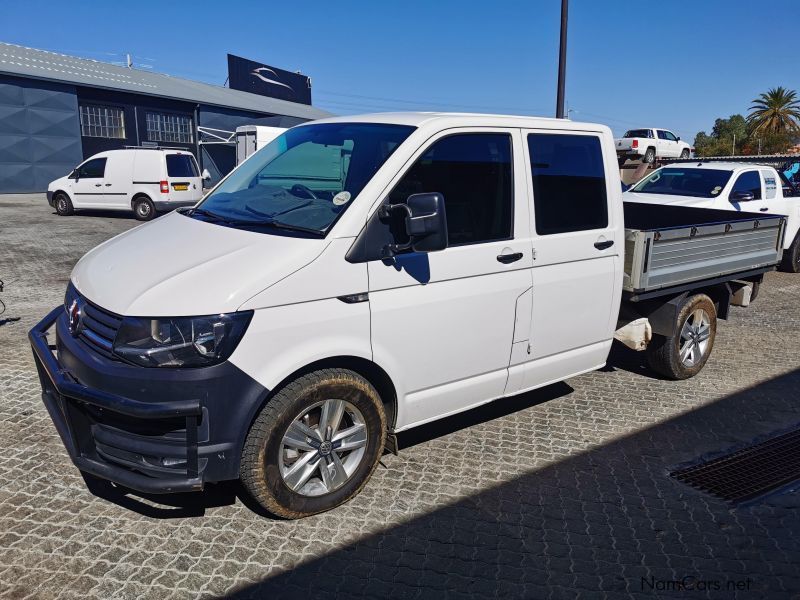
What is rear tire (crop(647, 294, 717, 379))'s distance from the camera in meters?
5.64

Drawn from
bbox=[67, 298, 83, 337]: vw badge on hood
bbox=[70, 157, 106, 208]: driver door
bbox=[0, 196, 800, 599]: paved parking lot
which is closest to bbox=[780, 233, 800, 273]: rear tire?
bbox=[0, 196, 800, 599]: paved parking lot

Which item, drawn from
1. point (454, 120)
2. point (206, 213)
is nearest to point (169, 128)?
point (206, 213)

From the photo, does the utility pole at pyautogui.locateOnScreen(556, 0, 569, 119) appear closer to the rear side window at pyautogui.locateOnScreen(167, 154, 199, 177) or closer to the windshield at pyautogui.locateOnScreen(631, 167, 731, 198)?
the windshield at pyautogui.locateOnScreen(631, 167, 731, 198)

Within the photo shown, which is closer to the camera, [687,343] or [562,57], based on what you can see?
[687,343]

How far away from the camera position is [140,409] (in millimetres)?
2902

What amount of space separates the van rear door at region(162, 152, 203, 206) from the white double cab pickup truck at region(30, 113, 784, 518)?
1407 cm

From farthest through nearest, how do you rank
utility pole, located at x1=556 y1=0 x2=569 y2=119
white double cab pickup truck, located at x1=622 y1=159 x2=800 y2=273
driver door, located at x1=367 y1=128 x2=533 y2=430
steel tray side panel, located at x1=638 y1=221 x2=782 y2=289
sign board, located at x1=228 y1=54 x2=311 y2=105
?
sign board, located at x1=228 y1=54 x2=311 y2=105 → utility pole, located at x1=556 y1=0 x2=569 y2=119 → white double cab pickup truck, located at x1=622 y1=159 x2=800 y2=273 → steel tray side panel, located at x1=638 y1=221 x2=782 y2=289 → driver door, located at x1=367 y1=128 x2=533 y2=430

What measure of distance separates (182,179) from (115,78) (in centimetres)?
1540

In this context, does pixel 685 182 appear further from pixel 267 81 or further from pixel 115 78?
pixel 267 81

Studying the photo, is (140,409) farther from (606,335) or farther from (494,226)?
(606,335)

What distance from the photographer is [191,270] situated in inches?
125

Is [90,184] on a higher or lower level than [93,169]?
lower

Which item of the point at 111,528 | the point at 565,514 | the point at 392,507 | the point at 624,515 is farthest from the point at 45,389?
the point at 624,515

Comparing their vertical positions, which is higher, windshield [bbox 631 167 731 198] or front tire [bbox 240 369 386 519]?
windshield [bbox 631 167 731 198]
